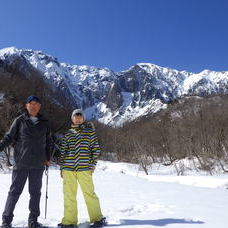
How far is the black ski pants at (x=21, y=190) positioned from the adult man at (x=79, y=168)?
0.39 m

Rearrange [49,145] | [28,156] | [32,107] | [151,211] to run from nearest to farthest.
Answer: [28,156] < [32,107] < [49,145] < [151,211]

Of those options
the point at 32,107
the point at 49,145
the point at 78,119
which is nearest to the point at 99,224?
the point at 49,145

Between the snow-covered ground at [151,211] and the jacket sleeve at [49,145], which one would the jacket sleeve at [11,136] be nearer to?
the jacket sleeve at [49,145]

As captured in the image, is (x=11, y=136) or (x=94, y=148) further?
(x=94, y=148)

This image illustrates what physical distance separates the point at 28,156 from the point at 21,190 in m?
0.48

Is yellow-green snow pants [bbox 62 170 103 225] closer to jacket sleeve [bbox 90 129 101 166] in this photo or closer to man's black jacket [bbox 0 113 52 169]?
jacket sleeve [bbox 90 129 101 166]

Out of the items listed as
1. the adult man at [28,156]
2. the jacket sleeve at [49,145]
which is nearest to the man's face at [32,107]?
the adult man at [28,156]

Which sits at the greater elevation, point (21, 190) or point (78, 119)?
point (78, 119)

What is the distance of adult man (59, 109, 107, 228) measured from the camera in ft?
14.3

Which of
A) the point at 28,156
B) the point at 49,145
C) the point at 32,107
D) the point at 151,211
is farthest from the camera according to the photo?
the point at 151,211

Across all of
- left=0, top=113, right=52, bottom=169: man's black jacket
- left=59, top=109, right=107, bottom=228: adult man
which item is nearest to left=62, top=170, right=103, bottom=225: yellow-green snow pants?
left=59, top=109, right=107, bottom=228: adult man

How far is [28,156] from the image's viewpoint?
13.9 ft

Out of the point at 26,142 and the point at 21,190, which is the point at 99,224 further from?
the point at 26,142

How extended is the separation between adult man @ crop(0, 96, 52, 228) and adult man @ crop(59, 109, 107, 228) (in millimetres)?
345
